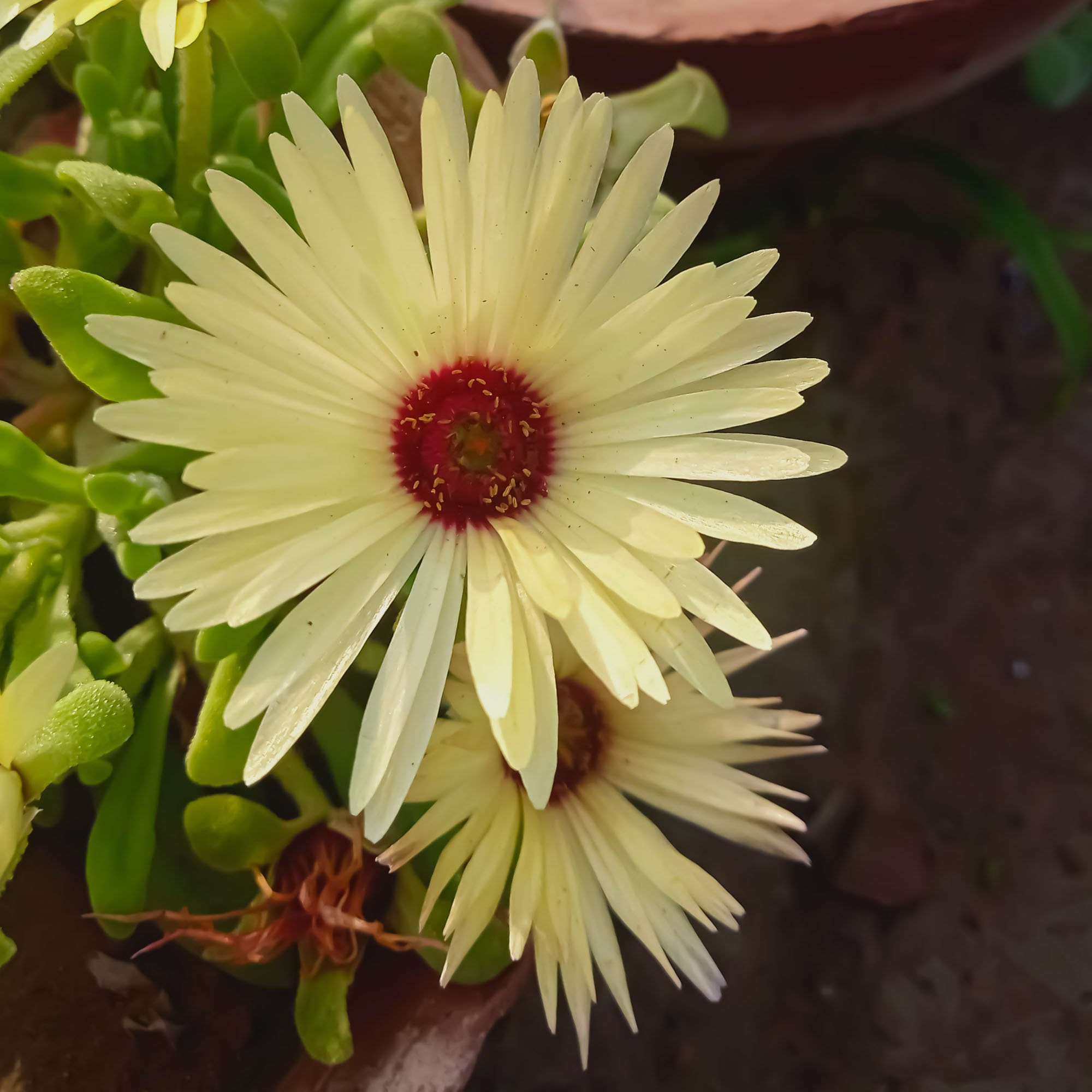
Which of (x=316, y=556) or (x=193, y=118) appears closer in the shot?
(x=316, y=556)

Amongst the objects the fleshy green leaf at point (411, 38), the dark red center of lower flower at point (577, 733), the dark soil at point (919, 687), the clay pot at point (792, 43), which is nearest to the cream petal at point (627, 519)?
the dark red center of lower flower at point (577, 733)

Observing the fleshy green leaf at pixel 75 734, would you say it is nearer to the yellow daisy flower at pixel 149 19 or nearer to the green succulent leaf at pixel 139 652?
the green succulent leaf at pixel 139 652

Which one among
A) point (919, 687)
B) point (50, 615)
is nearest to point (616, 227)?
point (50, 615)

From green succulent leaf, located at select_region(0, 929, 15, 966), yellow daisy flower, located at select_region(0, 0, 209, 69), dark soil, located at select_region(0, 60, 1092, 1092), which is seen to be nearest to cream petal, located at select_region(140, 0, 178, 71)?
yellow daisy flower, located at select_region(0, 0, 209, 69)

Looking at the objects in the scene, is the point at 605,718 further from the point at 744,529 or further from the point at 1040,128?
the point at 1040,128

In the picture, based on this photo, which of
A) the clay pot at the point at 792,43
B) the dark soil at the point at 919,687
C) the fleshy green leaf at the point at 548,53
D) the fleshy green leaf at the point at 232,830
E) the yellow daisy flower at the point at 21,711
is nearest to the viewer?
the yellow daisy flower at the point at 21,711

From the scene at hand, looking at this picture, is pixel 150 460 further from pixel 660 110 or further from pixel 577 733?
pixel 660 110

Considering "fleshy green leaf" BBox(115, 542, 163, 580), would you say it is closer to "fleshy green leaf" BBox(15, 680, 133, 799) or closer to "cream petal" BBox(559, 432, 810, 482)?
"fleshy green leaf" BBox(15, 680, 133, 799)
